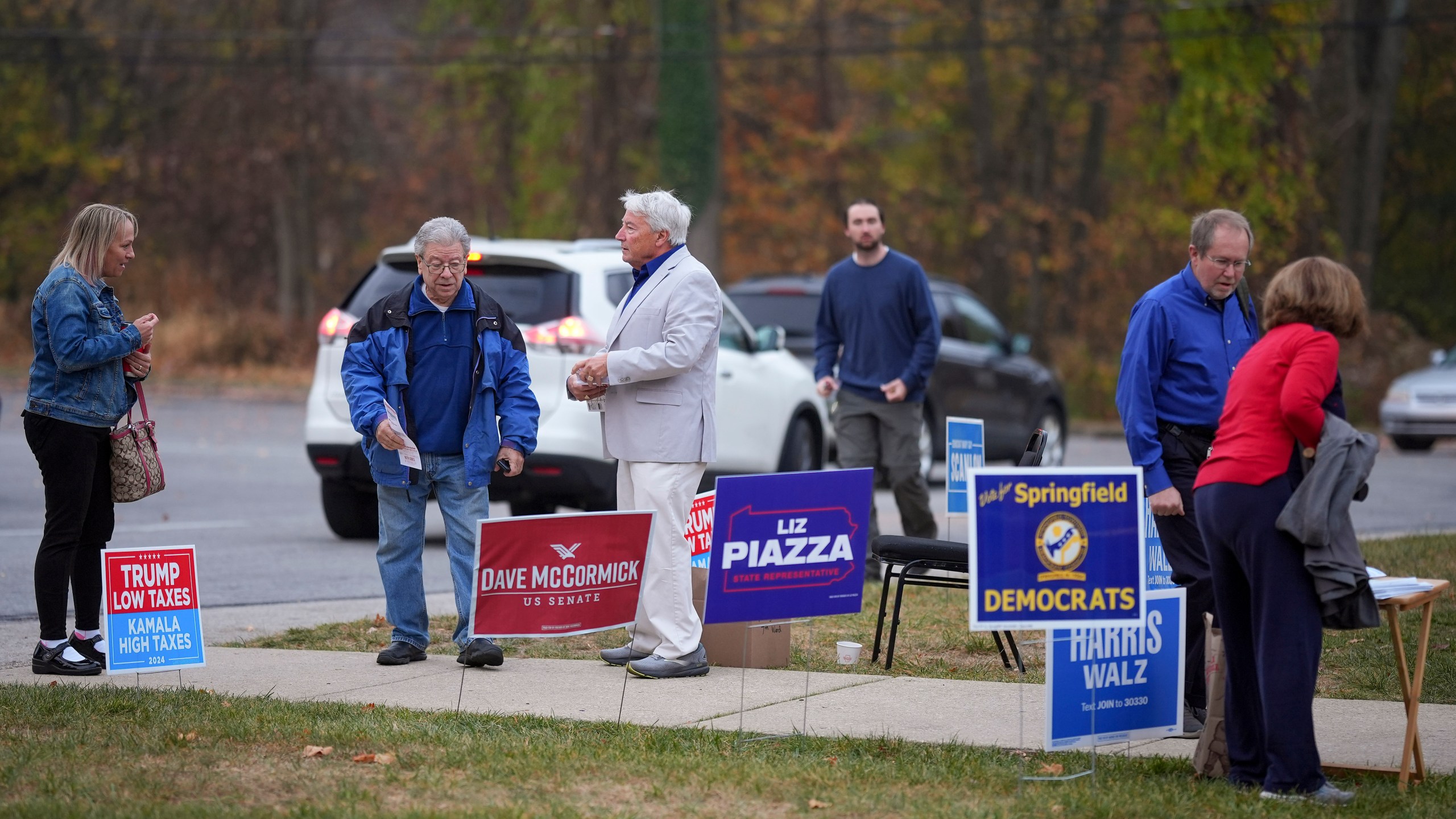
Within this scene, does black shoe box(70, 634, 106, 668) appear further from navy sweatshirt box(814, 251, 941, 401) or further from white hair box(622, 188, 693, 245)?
navy sweatshirt box(814, 251, 941, 401)

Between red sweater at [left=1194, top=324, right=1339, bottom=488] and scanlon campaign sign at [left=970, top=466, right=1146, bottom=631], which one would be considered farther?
scanlon campaign sign at [left=970, top=466, right=1146, bottom=631]

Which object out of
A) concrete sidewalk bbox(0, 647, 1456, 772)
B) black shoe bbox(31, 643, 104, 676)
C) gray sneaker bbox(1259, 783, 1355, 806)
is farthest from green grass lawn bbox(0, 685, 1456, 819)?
black shoe bbox(31, 643, 104, 676)

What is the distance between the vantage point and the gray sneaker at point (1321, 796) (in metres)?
4.99

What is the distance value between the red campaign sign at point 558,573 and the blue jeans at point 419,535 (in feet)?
3.61

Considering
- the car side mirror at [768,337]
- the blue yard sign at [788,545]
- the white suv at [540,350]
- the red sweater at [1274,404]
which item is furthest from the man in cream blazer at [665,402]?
the car side mirror at [768,337]

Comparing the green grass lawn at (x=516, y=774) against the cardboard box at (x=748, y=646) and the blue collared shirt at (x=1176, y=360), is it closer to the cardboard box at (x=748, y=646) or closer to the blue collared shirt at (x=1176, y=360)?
the blue collared shirt at (x=1176, y=360)

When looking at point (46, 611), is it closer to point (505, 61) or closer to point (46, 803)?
point (46, 803)

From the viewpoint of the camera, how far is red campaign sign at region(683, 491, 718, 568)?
24.7 feet

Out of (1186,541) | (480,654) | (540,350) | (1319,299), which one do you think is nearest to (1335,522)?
(1319,299)

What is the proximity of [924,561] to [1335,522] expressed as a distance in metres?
2.64

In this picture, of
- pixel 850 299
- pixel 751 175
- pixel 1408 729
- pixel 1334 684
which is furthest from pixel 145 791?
pixel 751 175

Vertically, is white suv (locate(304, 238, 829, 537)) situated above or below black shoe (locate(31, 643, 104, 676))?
above

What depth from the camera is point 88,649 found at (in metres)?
6.96

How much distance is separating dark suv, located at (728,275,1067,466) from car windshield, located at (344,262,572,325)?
434 centimetres
